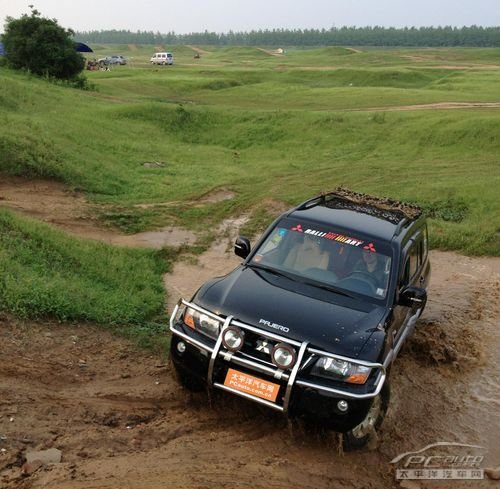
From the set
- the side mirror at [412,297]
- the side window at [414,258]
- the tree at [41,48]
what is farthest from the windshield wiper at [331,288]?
the tree at [41,48]

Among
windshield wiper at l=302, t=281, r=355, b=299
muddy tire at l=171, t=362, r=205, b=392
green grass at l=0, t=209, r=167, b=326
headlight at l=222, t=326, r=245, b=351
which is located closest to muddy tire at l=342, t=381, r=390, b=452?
windshield wiper at l=302, t=281, r=355, b=299

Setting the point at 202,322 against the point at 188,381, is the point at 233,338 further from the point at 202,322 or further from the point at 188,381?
the point at 188,381

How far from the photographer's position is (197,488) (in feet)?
13.4

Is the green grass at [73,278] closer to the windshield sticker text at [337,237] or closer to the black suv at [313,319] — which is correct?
the black suv at [313,319]

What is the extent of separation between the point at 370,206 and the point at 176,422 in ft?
11.5

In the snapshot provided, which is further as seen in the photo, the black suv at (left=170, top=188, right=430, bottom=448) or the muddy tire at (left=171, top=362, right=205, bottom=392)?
the muddy tire at (left=171, top=362, right=205, bottom=392)

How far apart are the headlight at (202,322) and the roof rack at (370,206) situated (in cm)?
205

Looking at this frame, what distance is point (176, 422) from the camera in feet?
16.6

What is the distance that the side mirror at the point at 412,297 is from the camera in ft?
18.5

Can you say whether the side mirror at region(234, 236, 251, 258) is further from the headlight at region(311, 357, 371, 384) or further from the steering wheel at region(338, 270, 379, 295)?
the headlight at region(311, 357, 371, 384)

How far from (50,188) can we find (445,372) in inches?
387

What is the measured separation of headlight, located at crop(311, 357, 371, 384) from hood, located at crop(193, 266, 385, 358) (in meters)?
0.09

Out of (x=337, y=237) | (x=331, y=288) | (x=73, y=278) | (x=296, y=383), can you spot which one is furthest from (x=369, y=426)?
(x=73, y=278)

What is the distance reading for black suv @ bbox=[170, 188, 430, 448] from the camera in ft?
15.2
